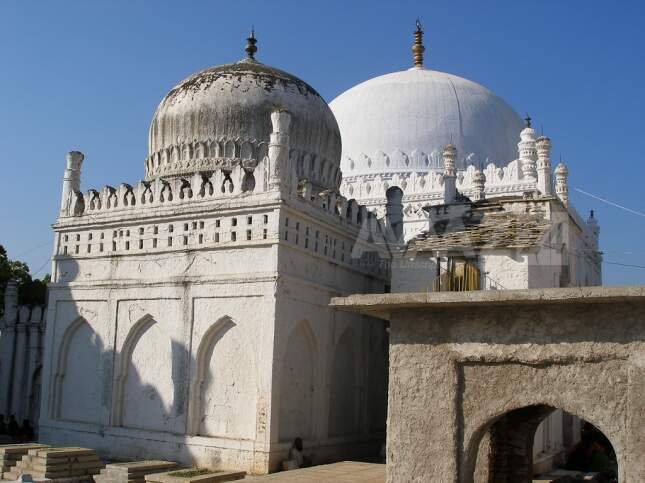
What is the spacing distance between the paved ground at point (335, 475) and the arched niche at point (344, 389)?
10.7 feet

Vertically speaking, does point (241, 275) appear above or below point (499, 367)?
above

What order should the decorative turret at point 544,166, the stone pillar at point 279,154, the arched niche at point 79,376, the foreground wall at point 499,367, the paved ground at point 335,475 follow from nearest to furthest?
the foreground wall at point 499,367 → the paved ground at point 335,475 → the stone pillar at point 279,154 → the arched niche at point 79,376 → the decorative turret at point 544,166

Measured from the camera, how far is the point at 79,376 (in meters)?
15.7

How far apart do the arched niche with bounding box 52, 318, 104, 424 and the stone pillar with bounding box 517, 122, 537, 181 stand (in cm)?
1139

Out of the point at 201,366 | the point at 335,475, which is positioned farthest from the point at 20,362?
the point at 335,475

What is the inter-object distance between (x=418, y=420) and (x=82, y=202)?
1174cm

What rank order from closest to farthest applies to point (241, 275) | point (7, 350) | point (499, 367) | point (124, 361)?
point (499, 367)
point (241, 275)
point (124, 361)
point (7, 350)

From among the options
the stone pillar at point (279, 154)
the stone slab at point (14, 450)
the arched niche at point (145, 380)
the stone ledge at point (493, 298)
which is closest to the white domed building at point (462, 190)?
the stone pillar at point (279, 154)

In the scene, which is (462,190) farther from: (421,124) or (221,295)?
(221,295)

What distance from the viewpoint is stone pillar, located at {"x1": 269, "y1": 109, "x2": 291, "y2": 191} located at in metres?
13.5

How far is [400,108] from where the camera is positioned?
24.0 metres

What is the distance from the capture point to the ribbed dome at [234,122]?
16.4 metres

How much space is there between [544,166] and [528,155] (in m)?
2.77

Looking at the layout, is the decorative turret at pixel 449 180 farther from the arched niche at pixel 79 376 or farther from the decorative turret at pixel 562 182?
the arched niche at pixel 79 376
